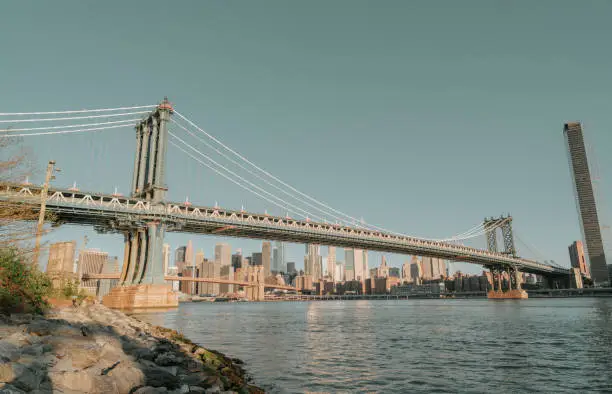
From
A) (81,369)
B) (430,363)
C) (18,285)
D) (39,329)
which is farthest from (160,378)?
(430,363)

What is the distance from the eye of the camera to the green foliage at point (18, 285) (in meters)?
12.3

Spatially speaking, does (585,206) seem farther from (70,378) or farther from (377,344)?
(70,378)

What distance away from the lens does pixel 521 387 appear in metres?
11.0

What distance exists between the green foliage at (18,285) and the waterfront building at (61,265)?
3.67m

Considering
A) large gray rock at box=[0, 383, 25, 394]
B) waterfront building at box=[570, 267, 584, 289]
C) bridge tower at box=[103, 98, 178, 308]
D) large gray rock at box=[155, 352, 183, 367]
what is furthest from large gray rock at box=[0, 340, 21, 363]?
waterfront building at box=[570, 267, 584, 289]

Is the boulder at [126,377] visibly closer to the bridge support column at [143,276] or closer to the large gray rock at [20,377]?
the large gray rock at [20,377]

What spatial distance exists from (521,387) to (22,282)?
1552cm

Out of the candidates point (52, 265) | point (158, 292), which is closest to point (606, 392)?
point (52, 265)

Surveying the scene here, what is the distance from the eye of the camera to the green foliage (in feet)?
40.3

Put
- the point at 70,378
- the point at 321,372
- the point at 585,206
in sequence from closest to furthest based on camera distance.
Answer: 1. the point at 70,378
2. the point at 321,372
3. the point at 585,206

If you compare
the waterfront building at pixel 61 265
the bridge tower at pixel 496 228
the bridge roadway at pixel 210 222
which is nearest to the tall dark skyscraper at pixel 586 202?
the bridge tower at pixel 496 228

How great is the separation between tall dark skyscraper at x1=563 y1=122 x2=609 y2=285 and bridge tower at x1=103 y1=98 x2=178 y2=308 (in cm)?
15744

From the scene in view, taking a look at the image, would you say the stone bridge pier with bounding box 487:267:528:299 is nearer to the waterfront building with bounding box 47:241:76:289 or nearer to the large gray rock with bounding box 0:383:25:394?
the waterfront building with bounding box 47:241:76:289

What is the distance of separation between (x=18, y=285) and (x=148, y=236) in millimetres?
43746
